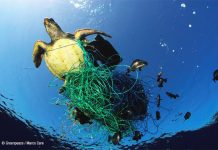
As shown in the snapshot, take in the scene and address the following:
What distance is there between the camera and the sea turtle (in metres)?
5.14

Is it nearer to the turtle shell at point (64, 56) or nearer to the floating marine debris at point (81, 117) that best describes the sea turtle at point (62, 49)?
the turtle shell at point (64, 56)

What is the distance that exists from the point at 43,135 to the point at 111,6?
1177 centimetres

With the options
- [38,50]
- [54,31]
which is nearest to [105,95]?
[54,31]

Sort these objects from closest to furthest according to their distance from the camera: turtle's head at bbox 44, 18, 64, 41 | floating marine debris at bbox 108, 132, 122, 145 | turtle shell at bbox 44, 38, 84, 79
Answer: turtle shell at bbox 44, 38, 84, 79 → floating marine debris at bbox 108, 132, 122, 145 → turtle's head at bbox 44, 18, 64, 41

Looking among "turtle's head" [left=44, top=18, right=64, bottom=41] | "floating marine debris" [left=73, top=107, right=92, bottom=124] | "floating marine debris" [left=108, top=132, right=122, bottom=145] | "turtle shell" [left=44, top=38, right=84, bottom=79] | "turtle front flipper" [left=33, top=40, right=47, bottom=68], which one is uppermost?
"turtle's head" [left=44, top=18, right=64, bottom=41]

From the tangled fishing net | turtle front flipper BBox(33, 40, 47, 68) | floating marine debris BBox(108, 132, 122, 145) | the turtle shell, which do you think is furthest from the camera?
turtle front flipper BBox(33, 40, 47, 68)

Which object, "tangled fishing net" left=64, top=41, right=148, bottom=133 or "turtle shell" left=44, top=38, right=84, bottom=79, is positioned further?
"turtle shell" left=44, top=38, right=84, bottom=79

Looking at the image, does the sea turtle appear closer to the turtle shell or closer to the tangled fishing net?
the turtle shell

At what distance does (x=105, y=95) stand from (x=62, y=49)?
1.40 meters

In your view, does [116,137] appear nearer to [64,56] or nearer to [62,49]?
[64,56]

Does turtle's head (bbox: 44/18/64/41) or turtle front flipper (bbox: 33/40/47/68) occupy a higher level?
turtle's head (bbox: 44/18/64/41)

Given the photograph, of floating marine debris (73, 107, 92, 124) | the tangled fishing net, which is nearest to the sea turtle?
the tangled fishing net

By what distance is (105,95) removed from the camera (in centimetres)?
471

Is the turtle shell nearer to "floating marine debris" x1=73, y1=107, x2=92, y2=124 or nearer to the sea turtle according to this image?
the sea turtle
